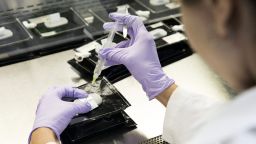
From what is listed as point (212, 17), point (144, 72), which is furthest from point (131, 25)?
point (212, 17)

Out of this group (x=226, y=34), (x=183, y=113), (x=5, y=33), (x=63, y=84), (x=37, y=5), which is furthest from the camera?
(x=37, y=5)

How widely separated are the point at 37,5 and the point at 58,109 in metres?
0.62

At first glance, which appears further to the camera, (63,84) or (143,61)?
(63,84)

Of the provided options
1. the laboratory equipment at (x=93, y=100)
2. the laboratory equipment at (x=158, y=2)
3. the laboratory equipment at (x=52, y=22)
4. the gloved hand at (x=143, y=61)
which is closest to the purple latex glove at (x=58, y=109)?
the laboratory equipment at (x=93, y=100)

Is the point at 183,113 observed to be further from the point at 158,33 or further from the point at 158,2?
the point at 158,2

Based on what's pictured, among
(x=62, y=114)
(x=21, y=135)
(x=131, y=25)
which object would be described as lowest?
(x=21, y=135)

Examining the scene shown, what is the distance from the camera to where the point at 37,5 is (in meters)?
1.57

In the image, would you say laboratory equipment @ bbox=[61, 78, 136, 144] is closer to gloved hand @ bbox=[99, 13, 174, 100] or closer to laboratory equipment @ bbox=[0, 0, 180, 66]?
gloved hand @ bbox=[99, 13, 174, 100]

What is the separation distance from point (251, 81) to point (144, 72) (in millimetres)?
559

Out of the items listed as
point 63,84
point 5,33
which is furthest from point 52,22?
point 63,84

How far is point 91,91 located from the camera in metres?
1.21

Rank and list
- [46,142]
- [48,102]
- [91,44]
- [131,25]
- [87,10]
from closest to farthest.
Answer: [46,142] < [48,102] < [131,25] < [91,44] < [87,10]

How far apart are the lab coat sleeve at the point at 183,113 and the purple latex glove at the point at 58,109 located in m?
0.22

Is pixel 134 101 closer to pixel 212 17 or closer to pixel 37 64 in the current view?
pixel 37 64
